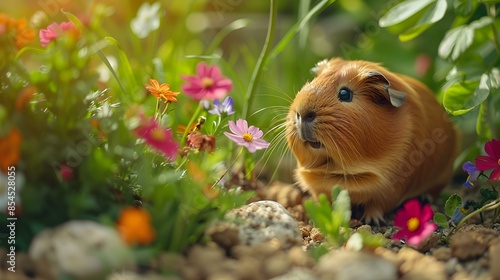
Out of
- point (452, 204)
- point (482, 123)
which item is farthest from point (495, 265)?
point (482, 123)

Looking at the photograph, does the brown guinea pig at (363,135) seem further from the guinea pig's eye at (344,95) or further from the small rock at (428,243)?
the small rock at (428,243)

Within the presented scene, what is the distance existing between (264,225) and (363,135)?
578 mm

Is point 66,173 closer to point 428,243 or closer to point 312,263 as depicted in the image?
point 312,263

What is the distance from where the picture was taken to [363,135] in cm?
240

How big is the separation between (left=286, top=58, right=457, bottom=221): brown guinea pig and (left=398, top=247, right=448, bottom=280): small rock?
1.60 ft

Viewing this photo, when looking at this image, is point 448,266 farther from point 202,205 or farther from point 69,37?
point 69,37

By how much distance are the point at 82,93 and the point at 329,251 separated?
96cm

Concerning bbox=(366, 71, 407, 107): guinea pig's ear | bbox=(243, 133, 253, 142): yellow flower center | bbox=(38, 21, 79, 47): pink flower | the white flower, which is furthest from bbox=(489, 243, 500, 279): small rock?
the white flower

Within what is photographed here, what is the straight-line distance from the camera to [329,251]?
202 cm

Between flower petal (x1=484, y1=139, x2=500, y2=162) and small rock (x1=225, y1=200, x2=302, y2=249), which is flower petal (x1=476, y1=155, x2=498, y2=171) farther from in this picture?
small rock (x1=225, y1=200, x2=302, y2=249)

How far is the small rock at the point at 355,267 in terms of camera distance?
169 cm

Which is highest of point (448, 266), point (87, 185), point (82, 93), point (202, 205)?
point (82, 93)

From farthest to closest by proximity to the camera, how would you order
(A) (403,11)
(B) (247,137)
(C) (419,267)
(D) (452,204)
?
(A) (403,11) → (D) (452,204) → (B) (247,137) → (C) (419,267)

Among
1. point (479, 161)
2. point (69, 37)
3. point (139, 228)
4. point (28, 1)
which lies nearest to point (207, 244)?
point (139, 228)
